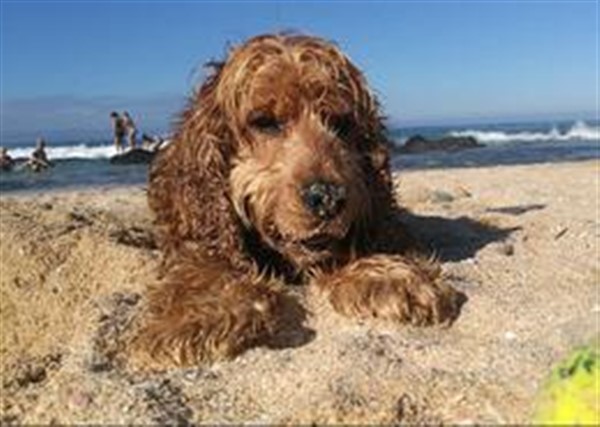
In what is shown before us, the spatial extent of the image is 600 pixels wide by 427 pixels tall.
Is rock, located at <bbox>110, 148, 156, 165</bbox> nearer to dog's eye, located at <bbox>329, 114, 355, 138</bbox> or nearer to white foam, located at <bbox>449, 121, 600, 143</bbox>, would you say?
dog's eye, located at <bbox>329, 114, 355, 138</bbox>

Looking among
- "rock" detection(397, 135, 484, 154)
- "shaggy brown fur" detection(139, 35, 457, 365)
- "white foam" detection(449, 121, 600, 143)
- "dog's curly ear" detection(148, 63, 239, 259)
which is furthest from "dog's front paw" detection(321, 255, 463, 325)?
"white foam" detection(449, 121, 600, 143)

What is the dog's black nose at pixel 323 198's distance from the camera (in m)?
4.57

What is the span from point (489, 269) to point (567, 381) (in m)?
2.81

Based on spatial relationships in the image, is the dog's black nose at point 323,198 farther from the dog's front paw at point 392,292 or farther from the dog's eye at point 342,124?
the dog's eye at point 342,124

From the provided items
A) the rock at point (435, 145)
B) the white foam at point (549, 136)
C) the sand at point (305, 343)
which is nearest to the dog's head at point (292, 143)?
the sand at point (305, 343)

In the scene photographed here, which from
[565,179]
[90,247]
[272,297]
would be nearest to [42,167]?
[565,179]

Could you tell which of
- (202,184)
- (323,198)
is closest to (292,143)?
(323,198)

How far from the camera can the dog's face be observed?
4.68m

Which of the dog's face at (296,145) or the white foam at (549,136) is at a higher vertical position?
the dog's face at (296,145)

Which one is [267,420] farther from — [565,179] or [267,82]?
[565,179]

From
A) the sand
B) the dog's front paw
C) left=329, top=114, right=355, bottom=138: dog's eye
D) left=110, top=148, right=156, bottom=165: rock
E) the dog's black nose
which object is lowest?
left=110, top=148, right=156, bottom=165: rock

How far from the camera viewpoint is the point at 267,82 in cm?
497

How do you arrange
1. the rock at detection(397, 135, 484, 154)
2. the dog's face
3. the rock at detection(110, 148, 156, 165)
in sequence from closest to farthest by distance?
1. the dog's face
2. the rock at detection(110, 148, 156, 165)
3. the rock at detection(397, 135, 484, 154)

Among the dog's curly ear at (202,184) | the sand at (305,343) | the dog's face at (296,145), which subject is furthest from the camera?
the dog's curly ear at (202,184)
